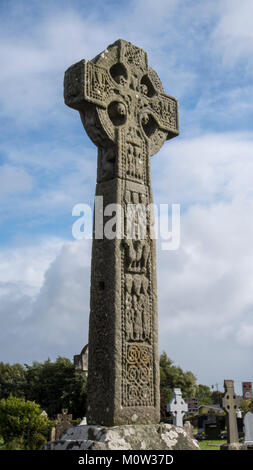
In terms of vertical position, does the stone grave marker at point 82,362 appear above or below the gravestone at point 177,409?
above

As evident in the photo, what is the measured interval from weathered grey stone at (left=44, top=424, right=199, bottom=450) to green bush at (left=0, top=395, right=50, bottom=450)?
13773mm

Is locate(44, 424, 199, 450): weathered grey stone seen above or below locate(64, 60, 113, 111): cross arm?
below

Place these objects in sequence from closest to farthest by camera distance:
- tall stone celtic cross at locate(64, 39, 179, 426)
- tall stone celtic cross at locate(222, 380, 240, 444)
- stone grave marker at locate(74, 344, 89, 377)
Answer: tall stone celtic cross at locate(64, 39, 179, 426), stone grave marker at locate(74, 344, 89, 377), tall stone celtic cross at locate(222, 380, 240, 444)

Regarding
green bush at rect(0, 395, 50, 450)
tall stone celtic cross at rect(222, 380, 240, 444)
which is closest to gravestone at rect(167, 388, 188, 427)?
tall stone celtic cross at rect(222, 380, 240, 444)

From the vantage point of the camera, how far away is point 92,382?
225 inches

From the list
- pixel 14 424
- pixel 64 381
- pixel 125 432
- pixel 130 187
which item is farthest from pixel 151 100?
pixel 64 381

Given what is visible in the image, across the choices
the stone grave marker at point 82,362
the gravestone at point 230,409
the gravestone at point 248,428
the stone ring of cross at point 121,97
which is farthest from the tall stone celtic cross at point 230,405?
the stone ring of cross at point 121,97

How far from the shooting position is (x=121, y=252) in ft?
19.7

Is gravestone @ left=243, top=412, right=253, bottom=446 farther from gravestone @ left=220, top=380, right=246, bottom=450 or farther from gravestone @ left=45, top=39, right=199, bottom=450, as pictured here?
gravestone @ left=45, top=39, right=199, bottom=450

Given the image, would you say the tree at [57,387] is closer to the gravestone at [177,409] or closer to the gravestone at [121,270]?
the gravestone at [177,409]

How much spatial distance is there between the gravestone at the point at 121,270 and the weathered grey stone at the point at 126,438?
11 mm

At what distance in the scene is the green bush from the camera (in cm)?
1797

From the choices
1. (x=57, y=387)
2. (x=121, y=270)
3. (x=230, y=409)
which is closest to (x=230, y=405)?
(x=230, y=409)

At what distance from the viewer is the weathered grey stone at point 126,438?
5007 millimetres
